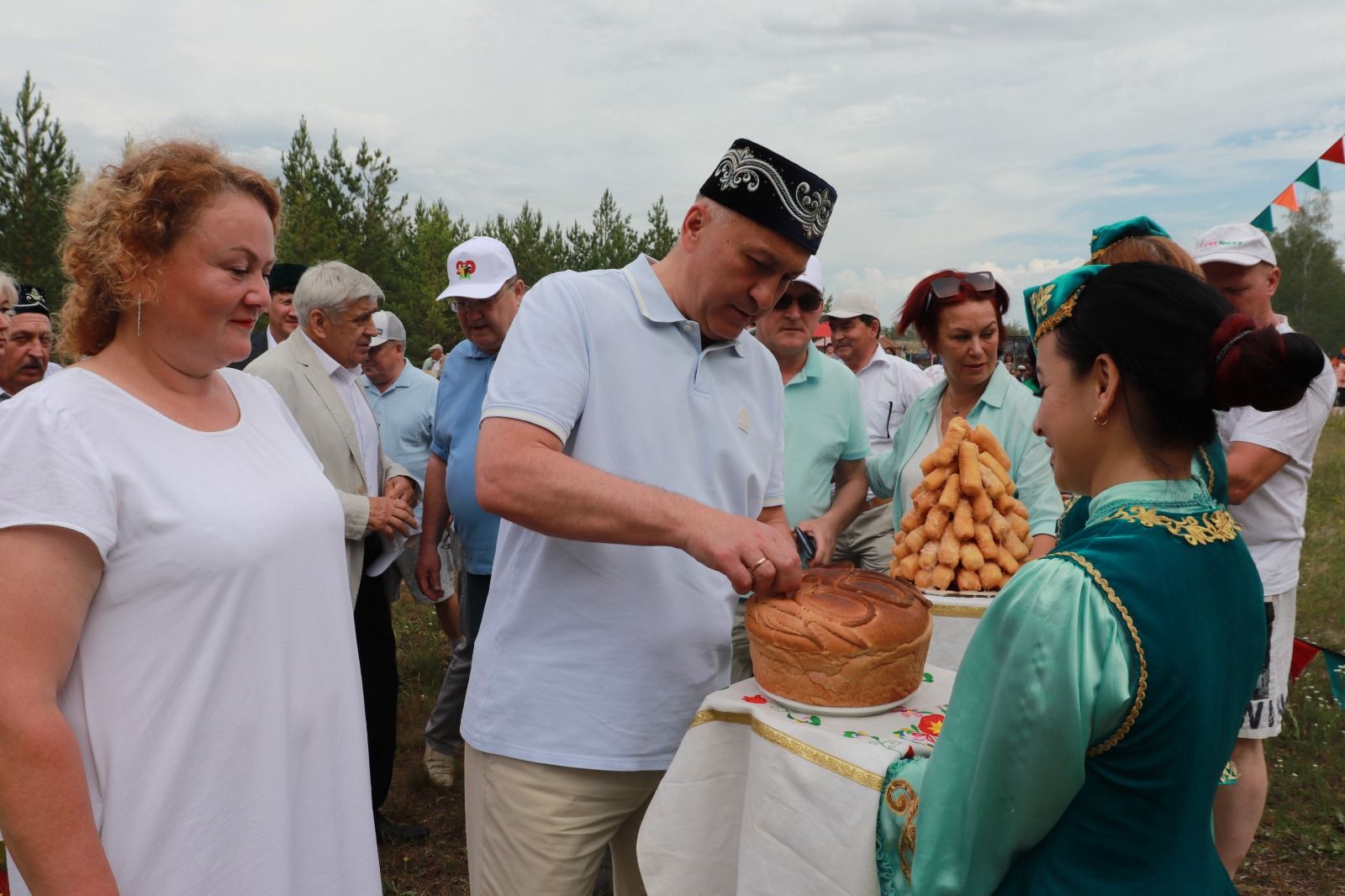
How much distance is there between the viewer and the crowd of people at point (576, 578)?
1365 millimetres

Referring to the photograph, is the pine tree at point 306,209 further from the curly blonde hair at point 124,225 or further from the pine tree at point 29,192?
the curly blonde hair at point 124,225

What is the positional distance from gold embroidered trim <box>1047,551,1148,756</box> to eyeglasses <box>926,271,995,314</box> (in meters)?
2.46

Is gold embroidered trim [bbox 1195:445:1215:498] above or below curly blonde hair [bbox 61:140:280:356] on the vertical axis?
below

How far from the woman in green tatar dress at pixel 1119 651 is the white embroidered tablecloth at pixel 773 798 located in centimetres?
9

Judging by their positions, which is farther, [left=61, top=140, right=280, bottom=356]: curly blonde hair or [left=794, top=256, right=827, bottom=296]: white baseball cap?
[left=794, top=256, right=827, bottom=296]: white baseball cap

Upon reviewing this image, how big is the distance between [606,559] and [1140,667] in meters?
1.10

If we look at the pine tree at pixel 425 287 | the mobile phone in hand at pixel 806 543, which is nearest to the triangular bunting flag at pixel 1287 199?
the mobile phone in hand at pixel 806 543

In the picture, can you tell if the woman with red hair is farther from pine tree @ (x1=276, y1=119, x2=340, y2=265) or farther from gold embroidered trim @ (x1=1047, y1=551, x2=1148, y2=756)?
pine tree @ (x1=276, y1=119, x2=340, y2=265)

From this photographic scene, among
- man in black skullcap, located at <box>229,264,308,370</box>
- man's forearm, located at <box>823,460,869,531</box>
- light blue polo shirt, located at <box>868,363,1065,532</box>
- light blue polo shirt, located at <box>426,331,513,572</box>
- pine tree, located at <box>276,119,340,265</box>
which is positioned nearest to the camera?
light blue polo shirt, located at <box>868,363,1065,532</box>

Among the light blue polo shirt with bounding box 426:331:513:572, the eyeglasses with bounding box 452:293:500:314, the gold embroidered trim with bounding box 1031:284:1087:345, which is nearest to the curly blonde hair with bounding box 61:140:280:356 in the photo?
the gold embroidered trim with bounding box 1031:284:1087:345

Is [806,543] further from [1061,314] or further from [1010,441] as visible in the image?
[1061,314]

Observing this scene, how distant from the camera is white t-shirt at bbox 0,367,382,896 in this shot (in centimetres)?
146

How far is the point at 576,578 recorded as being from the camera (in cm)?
201

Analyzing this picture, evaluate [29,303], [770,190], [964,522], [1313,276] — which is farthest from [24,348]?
[1313,276]
